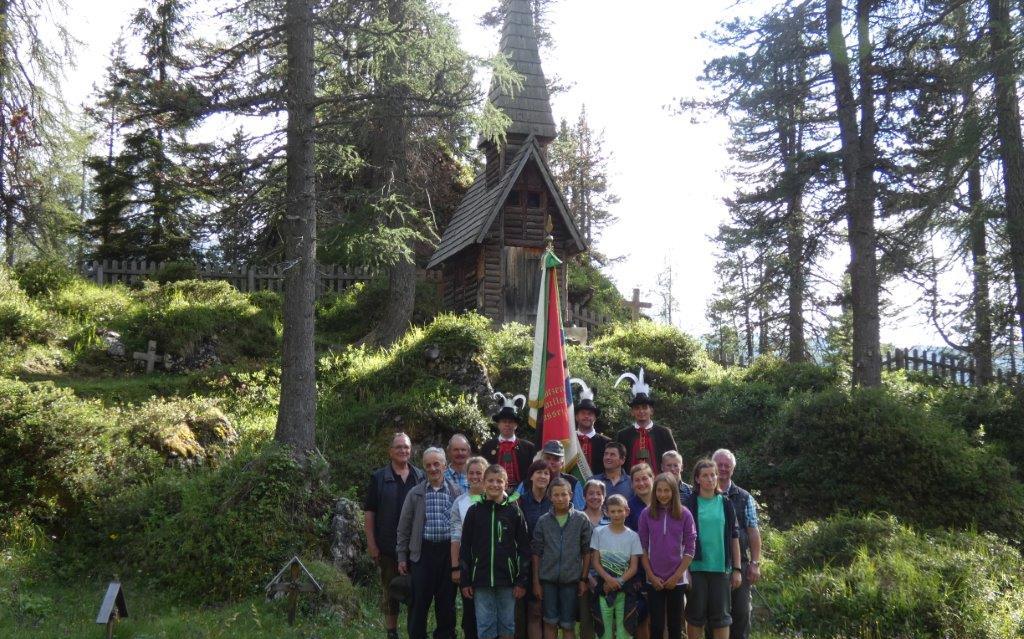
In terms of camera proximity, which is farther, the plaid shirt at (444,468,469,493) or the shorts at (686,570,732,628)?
the plaid shirt at (444,468,469,493)

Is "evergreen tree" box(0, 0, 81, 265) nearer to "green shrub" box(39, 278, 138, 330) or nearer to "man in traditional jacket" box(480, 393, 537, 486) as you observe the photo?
"green shrub" box(39, 278, 138, 330)

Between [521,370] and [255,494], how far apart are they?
21.1ft

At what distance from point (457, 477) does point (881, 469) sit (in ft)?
27.1

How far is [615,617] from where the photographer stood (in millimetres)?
6504

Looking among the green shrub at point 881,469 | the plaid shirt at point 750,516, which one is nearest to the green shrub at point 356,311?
the green shrub at point 881,469

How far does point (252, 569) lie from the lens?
28.9ft

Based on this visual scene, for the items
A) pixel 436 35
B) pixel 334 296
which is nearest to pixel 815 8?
pixel 436 35

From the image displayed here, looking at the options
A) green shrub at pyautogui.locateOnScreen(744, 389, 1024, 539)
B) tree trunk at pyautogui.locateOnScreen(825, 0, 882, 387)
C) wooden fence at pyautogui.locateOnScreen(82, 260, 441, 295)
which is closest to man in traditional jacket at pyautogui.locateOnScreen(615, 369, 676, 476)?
green shrub at pyautogui.locateOnScreen(744, 389, 1024, 539)

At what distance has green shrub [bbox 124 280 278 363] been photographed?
16.4 meters

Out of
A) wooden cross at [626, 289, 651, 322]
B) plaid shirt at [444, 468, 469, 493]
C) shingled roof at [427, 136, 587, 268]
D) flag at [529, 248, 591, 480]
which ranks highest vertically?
shingled roof at [427, 136, 587, 268]

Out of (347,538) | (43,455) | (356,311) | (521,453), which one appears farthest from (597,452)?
(356,311)

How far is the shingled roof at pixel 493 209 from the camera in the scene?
19078 mm

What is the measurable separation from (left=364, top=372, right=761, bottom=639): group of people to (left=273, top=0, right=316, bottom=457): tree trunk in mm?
3473

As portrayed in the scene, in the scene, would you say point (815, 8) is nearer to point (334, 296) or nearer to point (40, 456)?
point (334, 296)
